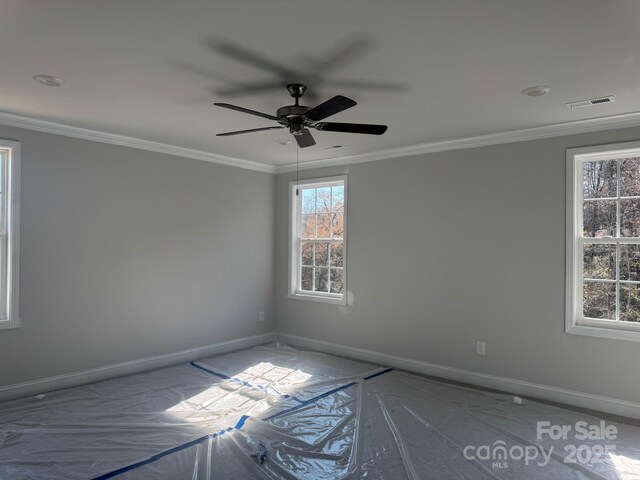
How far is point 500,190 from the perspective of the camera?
4.18 metres

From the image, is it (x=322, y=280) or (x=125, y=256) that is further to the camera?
(x=322, y=280)

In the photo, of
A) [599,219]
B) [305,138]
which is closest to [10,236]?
[305,138]

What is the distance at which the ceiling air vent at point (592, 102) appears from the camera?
3092mm

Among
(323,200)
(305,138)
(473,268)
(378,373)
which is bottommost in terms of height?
(378,373)

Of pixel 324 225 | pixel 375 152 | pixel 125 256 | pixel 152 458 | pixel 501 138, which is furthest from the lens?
pixel 324 225

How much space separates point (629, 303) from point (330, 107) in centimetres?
312

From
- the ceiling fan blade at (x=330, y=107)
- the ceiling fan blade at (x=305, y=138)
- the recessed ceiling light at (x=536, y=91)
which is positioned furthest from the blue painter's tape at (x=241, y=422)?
the recessed ceiling light at (x=536, y=91)

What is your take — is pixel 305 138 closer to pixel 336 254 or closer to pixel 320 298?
pixel 336 254

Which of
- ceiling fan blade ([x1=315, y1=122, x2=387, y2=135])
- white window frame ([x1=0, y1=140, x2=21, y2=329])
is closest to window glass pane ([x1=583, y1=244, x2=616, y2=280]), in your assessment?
ceiling fan blade ([x1=315, y1=122, x2=387, y2=135])

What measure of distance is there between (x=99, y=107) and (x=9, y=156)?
1.11 meters

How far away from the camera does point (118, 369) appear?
175 inches

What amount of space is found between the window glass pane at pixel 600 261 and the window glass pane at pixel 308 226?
10.5 feet

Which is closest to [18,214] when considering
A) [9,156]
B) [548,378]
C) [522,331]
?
[9,156]

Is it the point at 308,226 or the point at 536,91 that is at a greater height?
the point at 536,91
